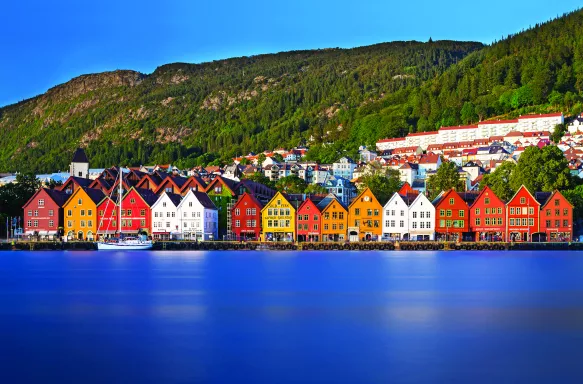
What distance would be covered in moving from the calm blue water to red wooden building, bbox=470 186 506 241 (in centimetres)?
3710

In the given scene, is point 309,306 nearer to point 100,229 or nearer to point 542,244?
point 542,244

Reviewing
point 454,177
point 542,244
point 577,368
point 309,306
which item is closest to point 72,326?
point 309,306

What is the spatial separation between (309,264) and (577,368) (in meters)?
44.4

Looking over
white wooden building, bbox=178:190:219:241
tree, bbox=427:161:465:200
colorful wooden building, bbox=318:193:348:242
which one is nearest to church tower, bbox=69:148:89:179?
tree, bbox=427:161:465:200

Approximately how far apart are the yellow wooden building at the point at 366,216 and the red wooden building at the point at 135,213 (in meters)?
23.6

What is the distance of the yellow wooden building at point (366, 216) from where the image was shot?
98.3 m

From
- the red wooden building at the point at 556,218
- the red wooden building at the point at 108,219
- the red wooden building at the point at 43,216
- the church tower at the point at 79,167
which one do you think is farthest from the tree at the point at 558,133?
the red wooden building at the point at 43,216

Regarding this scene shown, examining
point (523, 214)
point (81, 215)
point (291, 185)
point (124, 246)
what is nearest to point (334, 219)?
point (523, 214)

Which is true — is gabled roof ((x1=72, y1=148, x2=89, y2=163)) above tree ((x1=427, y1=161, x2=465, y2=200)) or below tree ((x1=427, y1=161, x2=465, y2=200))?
above

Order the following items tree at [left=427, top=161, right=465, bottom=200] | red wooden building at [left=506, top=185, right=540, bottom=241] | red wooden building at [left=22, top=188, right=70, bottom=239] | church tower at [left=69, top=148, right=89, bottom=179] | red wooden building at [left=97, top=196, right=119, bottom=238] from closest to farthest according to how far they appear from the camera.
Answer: red wooden building at [left=506, top=185, right=540, bottom=241] < red wooden building at [left=97, top=196, right=119, bottom=238] < red wooden building at [left=22, top=188, right=70, bottom=239] < tree at [left=427, top=161, right=465, bottom=200] < church tower at [left=69, top=148, right=89, bottom=179]

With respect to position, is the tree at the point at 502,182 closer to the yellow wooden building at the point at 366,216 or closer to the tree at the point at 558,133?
the yellow wooden building at the point at 366,216

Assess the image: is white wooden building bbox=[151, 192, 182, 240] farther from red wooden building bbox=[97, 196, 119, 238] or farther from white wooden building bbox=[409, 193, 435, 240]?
white wooden building bbox=[409, 193, 435, 240]

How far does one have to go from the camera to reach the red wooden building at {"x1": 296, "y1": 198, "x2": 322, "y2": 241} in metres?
99.1

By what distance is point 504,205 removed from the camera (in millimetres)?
95500
